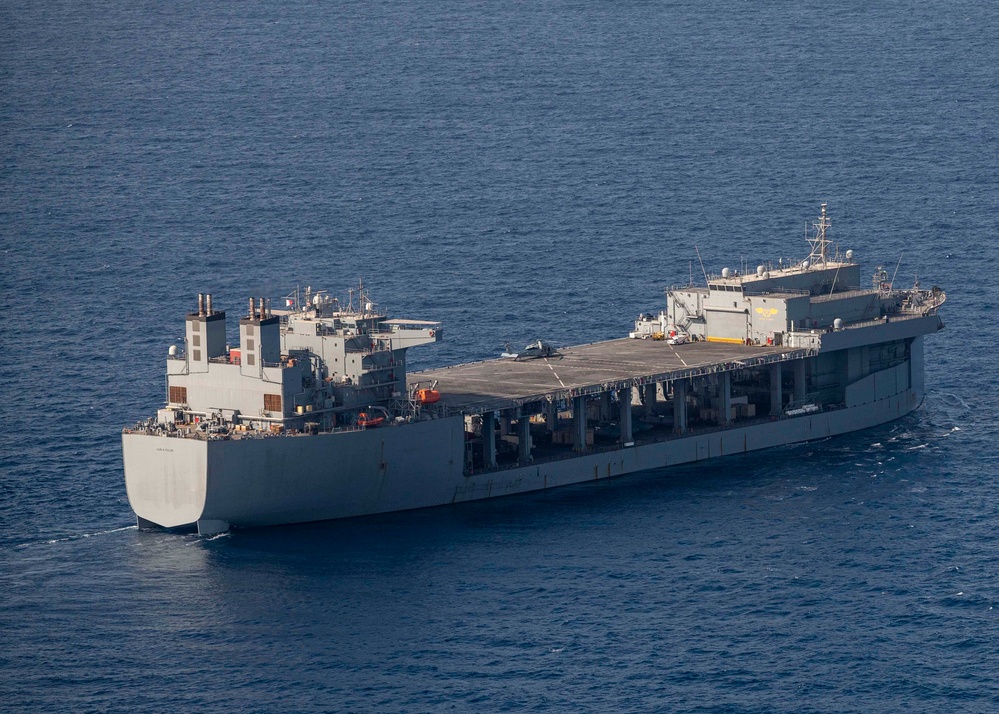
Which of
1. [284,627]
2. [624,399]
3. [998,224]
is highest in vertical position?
[998,224]

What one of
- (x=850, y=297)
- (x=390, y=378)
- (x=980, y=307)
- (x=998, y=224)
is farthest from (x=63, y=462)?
(x=998, y=224)

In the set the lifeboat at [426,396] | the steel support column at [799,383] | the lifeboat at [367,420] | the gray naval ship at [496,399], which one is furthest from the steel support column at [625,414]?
the lifeboat at [367,420]

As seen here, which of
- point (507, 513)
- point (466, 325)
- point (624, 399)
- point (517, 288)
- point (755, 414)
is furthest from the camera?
point (517, 288)

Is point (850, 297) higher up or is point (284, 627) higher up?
point (850, 297)

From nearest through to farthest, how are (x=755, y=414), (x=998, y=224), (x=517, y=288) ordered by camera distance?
1. (x=755, y=414)
2. (x=517, y=288)
3. (x=998, y=224)

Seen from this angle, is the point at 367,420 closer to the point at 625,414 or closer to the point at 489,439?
the point at 489,439

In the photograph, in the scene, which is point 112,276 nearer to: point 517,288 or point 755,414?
point 517,288

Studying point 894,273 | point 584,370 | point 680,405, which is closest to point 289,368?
point 584,370
